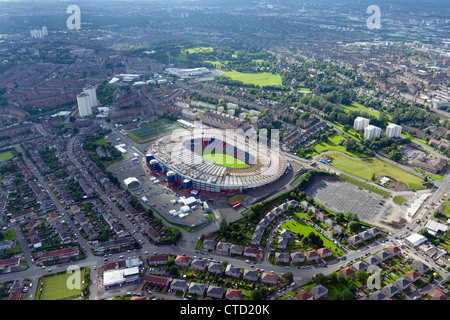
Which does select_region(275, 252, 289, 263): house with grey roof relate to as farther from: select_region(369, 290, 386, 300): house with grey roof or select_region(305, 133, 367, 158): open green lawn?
select_region(305, 133, 367, 158): open green lawn

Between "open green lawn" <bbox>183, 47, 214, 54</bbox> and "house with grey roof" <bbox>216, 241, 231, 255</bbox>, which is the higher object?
"open green lawn" <bbox>183, 47, 214, 54</bbox>

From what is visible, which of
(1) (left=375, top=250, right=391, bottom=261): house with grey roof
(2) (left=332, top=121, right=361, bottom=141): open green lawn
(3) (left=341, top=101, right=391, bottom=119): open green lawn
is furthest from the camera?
(3) (left=341, top=101, right=391, bottom=119): open green lawn

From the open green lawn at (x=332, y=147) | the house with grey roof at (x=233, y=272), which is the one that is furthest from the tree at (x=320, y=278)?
the open green lawn at (x=332, y=147)

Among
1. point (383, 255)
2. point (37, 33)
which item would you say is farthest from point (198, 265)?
point (37, 33)

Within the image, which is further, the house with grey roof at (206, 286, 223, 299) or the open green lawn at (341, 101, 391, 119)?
the open green lawn at (341, 101, 391, 119)

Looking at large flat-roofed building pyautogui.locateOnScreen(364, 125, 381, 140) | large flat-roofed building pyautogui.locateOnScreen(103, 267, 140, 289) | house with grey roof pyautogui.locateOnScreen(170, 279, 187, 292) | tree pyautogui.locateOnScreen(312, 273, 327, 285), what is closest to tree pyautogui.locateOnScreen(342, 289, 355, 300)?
tree pyautogui.locateOnScreen(312, 273, 327, 285)

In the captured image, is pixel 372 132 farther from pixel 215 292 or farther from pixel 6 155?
pixel 6 155
